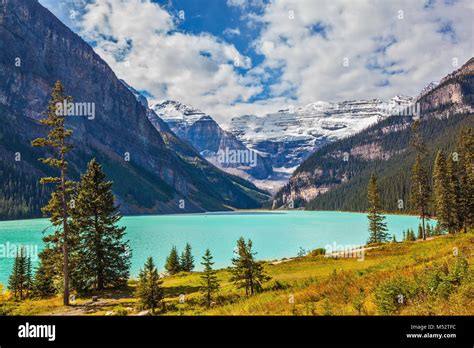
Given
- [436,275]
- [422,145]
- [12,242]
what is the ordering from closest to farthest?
[436,275] < [422,145] < [12,242]

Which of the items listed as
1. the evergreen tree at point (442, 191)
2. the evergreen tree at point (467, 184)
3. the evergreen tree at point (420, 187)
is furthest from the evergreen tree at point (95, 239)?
the evergreen tree at point (442, 191)

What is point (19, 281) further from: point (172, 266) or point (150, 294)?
point (150, 294)

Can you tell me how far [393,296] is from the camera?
11.9 meters

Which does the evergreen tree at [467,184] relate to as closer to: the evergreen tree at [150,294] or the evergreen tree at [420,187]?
the evergreen tree at [420,187]

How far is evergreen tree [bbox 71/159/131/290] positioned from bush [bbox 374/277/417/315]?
28.5 m

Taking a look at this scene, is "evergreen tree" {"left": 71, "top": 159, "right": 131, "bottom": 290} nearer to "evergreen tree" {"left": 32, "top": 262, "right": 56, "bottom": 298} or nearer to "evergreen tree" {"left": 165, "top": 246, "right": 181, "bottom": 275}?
"evergreen tree" {"left": 32, "top": 262, "right": 56, "bottom": 298}

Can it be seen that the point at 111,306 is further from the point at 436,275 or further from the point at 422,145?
the point at 422,145

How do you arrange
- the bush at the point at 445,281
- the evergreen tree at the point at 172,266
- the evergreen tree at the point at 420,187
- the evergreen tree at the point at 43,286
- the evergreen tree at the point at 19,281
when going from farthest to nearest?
1. the evergreen tree at the point at 420,187
2. the evergreen tree at the point at 172,266
3. the evergreen tree at the point at 19,281
4. the evergreen tree at the point at 43,286
5. the bush at the point at 445,281

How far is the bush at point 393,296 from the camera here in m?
11.3

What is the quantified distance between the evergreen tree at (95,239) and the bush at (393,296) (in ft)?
93.6
